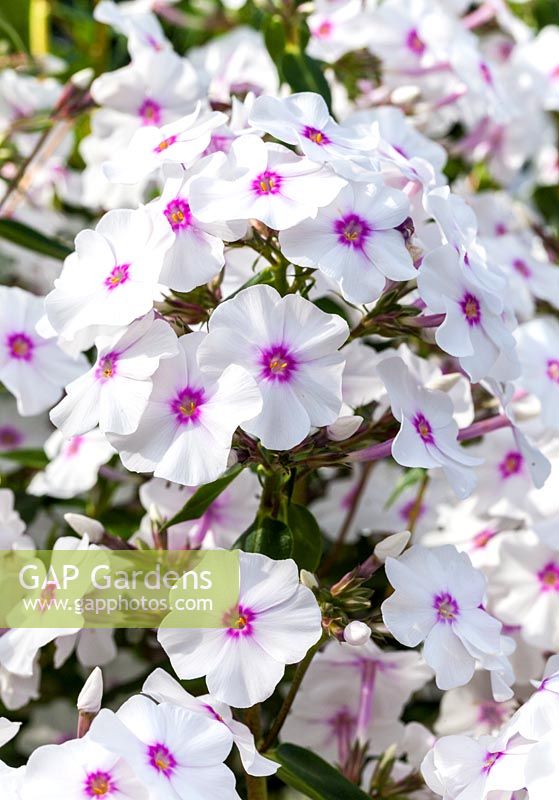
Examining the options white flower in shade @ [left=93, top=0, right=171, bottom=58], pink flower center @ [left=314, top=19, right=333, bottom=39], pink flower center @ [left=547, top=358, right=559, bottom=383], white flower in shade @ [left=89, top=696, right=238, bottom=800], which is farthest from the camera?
pink flower center @ [left=314, top=19, right=333, bottom=39]

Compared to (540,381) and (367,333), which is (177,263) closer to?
(367,333)

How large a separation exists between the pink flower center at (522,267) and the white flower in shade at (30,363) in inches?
19.0

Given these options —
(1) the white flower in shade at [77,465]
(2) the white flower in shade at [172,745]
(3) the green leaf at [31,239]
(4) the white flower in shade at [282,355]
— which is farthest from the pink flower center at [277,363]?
(3) the green leaf at [31,239]

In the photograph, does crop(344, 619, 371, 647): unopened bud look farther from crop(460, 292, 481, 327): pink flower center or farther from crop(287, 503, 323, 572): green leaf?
crop(460, 292, 481, 327): pink flower center

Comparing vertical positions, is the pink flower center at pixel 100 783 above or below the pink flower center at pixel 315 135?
below

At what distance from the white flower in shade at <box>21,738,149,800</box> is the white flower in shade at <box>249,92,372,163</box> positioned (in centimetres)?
39

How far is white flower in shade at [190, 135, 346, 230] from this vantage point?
715 millimetres

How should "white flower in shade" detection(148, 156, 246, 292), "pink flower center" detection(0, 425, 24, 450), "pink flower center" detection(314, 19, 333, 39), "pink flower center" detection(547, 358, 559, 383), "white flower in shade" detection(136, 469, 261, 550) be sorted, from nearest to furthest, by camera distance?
"white flower in shade" detection(148, 156, 246, 292) < "white flower in shade" detection(136, 469, 261, 550) < "pink flower center" detection(547, 358, 559, 383) < "pink flower center" detection(314, 19, 333, 39) < "pink flower center" detection(0, 425, 24, 450)

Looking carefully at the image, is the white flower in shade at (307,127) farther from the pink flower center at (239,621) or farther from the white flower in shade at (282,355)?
the pink flower center at (239,621)

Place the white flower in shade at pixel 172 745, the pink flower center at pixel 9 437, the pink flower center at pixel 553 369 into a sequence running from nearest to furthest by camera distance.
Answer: the white flower in shade at pixel 172 745 → the pink flower center at pixel 553 369 → the pink flower center at pixel 9 437

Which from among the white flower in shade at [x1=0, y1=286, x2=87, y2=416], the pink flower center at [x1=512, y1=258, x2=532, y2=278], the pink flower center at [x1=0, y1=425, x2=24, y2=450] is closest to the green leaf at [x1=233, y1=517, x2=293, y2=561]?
the white flower in shade at [x1=0, y1=286, x2=87, y2=416]

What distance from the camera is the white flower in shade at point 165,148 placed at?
2.52 ft

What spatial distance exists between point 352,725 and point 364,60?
29.1 inches

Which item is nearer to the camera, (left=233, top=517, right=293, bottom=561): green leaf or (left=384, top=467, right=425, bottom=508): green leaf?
(left=233, top=517, right=293, bottom=561): green leaf
